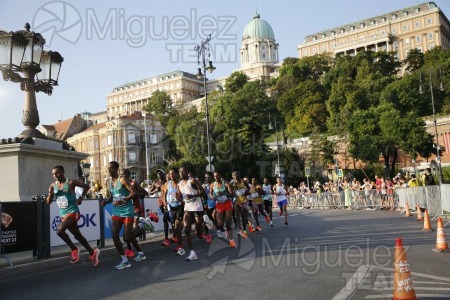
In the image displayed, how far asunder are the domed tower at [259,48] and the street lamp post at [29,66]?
139m

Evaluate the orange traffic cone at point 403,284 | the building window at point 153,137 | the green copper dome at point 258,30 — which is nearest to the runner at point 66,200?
the orange traffic cone at point 403,284

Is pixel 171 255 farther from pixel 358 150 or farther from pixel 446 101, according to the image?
pixel 446 101

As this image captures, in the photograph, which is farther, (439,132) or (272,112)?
(272,112)

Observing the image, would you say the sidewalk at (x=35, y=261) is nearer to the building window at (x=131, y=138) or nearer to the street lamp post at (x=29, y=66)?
the street lamp post at (x=29, y=66)

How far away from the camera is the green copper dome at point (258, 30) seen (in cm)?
15162

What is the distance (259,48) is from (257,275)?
484ft

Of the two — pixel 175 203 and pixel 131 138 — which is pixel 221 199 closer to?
pixel 175 203

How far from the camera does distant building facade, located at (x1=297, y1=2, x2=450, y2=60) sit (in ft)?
380

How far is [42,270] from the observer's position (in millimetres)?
9727

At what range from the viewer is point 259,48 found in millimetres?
151000

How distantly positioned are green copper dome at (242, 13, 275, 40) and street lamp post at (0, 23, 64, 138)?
144 meters

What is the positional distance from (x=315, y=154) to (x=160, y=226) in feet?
168

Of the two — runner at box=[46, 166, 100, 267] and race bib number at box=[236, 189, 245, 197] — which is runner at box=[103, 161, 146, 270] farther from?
race bib number at box=[236, 189, 245, 197]

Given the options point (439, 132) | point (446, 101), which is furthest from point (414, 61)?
point (439, 132)
